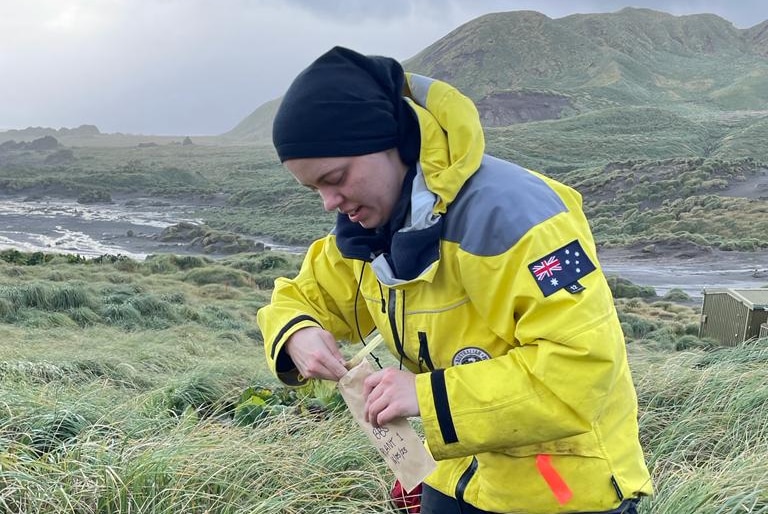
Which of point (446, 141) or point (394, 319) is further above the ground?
point (446, 141)

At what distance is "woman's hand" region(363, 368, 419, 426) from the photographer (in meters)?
1.68

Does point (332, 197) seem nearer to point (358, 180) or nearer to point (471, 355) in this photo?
point (358, 180)

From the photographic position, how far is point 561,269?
5.05 ft

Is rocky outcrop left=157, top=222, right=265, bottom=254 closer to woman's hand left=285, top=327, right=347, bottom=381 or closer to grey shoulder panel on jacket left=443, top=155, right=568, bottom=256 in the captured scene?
woman's hand left=285, top=327, right=347, bottom=381

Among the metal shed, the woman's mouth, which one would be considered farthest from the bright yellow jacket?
the metal shed

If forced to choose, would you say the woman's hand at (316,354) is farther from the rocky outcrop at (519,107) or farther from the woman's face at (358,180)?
the rocky outcrop at (519,107)

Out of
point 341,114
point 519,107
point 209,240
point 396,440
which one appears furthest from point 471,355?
point 519,107

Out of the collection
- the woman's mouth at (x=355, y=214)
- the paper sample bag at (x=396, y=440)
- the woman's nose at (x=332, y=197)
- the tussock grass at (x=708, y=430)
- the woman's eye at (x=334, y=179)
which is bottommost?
the tussock grass at (x=708, y=430)

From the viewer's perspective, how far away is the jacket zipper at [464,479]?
6.44 feet

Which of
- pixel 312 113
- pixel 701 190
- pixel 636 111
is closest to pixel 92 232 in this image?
pixel 701 190

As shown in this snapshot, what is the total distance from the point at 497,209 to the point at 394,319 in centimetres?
42

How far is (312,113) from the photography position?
1.71 metres

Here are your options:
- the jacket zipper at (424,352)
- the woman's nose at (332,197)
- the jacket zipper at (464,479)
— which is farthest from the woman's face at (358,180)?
the jacket zipper at (464,479)

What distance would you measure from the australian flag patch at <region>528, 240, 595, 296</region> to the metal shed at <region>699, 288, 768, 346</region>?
6824 mm
